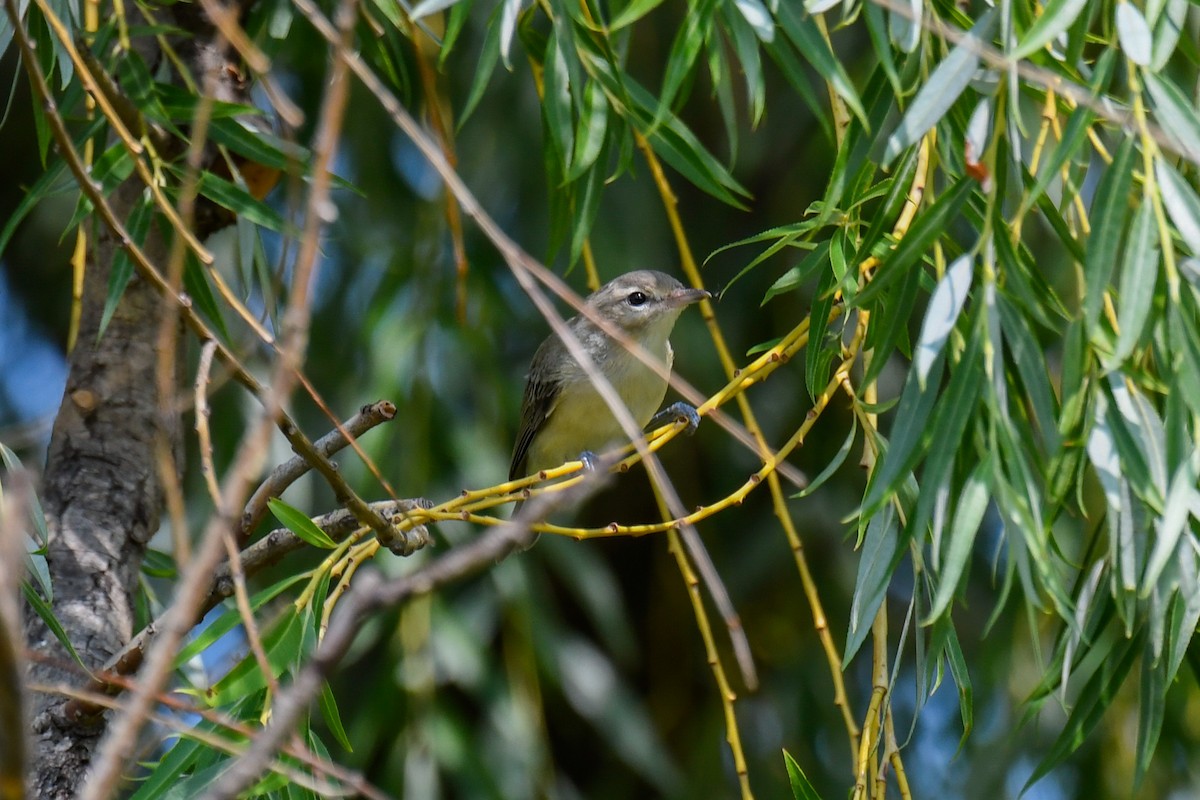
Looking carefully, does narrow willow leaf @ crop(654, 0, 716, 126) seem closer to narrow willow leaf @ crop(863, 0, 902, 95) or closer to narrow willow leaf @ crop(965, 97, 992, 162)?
narrow willow leaf @ crop(863, 0, 902, 95)

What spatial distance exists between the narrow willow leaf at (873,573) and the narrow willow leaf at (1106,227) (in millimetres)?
481

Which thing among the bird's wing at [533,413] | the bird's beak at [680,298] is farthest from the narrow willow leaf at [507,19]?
the bird's wing at [533,413]

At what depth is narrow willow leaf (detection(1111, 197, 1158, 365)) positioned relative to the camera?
6.10 ft

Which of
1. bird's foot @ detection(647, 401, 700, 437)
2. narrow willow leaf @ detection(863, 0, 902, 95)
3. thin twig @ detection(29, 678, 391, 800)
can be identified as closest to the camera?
thin twig @ detection(29, 678, 391, 800)

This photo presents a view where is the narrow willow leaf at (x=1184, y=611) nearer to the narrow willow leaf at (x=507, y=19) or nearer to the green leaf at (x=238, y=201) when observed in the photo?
the narrow willow leaf at (x=507, y=19)

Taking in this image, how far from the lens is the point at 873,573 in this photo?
235 centimetres

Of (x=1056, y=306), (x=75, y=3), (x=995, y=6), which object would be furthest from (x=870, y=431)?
(x=75, y=3)

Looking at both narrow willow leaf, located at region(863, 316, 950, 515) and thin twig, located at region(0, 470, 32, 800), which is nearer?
thin twig, located at region(0, 470, 32, 800)

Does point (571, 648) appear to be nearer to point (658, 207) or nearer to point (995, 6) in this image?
point (658, 207)

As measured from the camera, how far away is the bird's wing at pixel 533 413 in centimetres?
450

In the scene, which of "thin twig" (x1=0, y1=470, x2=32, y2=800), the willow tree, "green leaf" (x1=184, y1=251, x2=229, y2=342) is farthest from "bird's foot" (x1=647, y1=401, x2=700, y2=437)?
"thin twig" (x1=0, y1=470, x2=32, y2=800)

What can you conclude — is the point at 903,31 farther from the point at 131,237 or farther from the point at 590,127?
the point at 131,237

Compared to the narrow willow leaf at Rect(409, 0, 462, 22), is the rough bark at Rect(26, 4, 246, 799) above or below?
below

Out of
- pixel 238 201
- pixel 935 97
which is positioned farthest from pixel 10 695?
pixel 238 201
